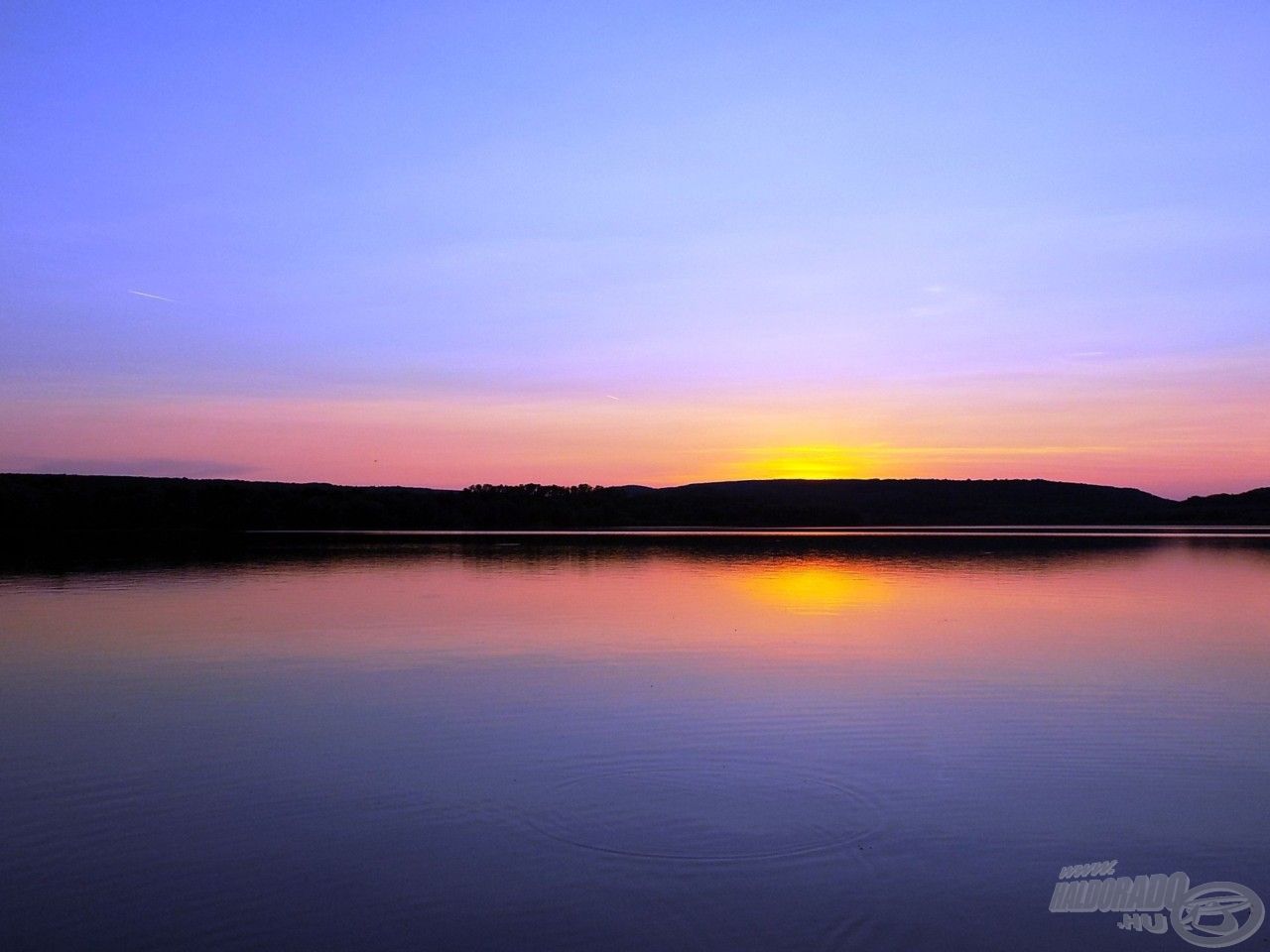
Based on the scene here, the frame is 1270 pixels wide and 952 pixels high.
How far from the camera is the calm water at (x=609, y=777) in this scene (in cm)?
509

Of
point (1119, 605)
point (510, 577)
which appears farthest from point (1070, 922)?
point (510, 577)

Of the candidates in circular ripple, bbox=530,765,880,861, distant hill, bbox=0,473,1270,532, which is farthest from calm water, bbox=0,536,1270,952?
distant hill, bbox=0,473,1270,532

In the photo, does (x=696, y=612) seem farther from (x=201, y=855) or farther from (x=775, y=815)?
(x=201, y=855)

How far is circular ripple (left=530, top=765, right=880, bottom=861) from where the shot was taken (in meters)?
5.86

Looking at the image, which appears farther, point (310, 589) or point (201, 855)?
point (310, 589)

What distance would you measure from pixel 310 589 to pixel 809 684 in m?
12.0

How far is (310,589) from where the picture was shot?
20.0 meters
